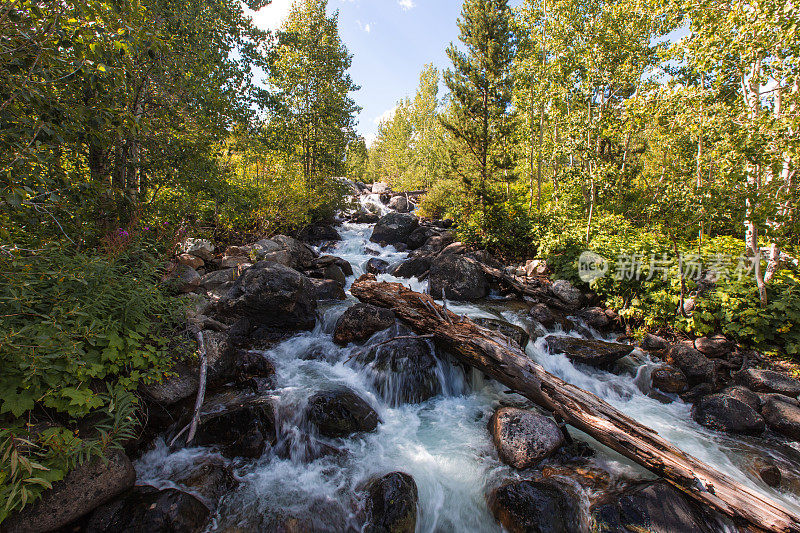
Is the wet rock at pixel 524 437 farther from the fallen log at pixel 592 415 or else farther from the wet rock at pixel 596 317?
the wet rock at pixel 596 317

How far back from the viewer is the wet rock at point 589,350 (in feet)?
23.5

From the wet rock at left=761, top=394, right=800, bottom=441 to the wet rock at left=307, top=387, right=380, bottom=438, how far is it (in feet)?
22.9

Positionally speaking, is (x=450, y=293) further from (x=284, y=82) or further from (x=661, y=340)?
(x=284, y=82)

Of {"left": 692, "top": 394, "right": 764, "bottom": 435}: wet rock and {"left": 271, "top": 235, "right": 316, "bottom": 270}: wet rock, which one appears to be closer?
{"left": 692, "top": 394, "right": 764, "bottom": 435}: wet rock

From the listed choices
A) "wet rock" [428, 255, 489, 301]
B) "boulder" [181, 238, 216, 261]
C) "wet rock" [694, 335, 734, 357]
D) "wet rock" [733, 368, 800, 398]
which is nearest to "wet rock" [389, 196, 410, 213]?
"wet rock" [428, 255, 489, 301]

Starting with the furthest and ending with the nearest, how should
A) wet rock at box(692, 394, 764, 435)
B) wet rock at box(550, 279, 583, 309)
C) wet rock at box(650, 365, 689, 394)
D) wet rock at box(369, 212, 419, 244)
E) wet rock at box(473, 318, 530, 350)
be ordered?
wet rock at box(369, 212, 419, 244)
wet rock at box(550, 279, 583, 309)
wet rock at box(473, 318, 530, 350)
wet rock at box(650, 365, 689, 394)
wet rock at box(692, 394, 764, 435)

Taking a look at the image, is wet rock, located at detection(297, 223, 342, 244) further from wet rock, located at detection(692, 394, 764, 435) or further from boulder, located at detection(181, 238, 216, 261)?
wet rock, located at detection(692, 394, 764, 435)

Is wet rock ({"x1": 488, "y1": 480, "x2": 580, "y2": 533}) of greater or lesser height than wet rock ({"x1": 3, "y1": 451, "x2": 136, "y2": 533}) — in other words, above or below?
below

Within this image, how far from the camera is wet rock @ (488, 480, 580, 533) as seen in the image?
12.1 ft

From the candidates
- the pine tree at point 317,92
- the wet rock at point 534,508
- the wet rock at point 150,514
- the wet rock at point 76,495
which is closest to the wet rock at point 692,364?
the wet rock at point 534,508

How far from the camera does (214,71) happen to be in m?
7.10

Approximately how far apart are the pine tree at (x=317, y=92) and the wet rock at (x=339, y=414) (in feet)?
45.2

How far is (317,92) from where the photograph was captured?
1695cm

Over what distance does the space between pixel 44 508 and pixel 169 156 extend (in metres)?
5.88
